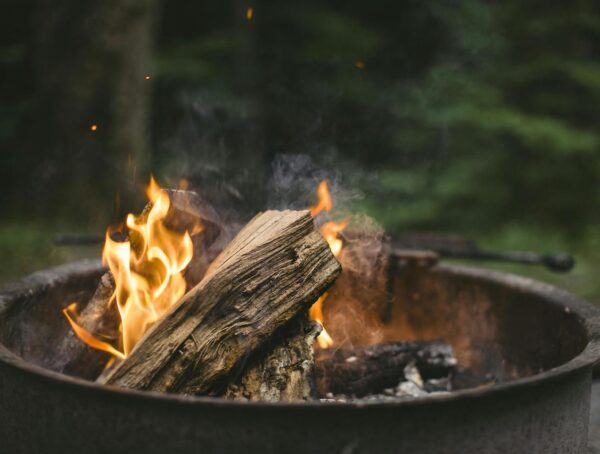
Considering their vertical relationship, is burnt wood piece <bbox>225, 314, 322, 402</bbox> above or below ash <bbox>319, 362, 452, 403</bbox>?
above

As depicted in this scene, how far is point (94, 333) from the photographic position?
91.5 inches

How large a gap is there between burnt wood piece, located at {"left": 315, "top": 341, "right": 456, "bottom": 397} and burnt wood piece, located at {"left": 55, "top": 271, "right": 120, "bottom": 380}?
721mm

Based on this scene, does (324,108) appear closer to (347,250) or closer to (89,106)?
(89,106)

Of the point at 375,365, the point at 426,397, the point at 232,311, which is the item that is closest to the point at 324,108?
the point at 375,365

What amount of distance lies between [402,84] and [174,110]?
2.56 metres

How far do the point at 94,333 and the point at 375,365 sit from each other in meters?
0.97

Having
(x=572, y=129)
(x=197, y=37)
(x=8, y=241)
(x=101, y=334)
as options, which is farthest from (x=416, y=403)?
(x=197, y=37)

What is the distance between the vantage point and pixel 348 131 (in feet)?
26.7

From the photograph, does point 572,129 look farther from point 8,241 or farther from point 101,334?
point 101,334

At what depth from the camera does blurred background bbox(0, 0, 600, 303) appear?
5574 mm

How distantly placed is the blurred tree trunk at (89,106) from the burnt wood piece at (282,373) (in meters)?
3.80

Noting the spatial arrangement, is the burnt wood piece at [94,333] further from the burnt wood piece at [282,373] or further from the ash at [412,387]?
the ash at [412,387]

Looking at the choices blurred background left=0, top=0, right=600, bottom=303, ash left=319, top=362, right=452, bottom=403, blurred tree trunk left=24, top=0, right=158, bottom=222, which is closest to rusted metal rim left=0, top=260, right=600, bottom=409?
ash left=319, top=362, right=452, bottom=403

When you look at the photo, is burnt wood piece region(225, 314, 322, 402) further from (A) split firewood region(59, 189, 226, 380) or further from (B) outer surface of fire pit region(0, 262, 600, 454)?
(A) split firewood region(59, 189, 226, 380)
